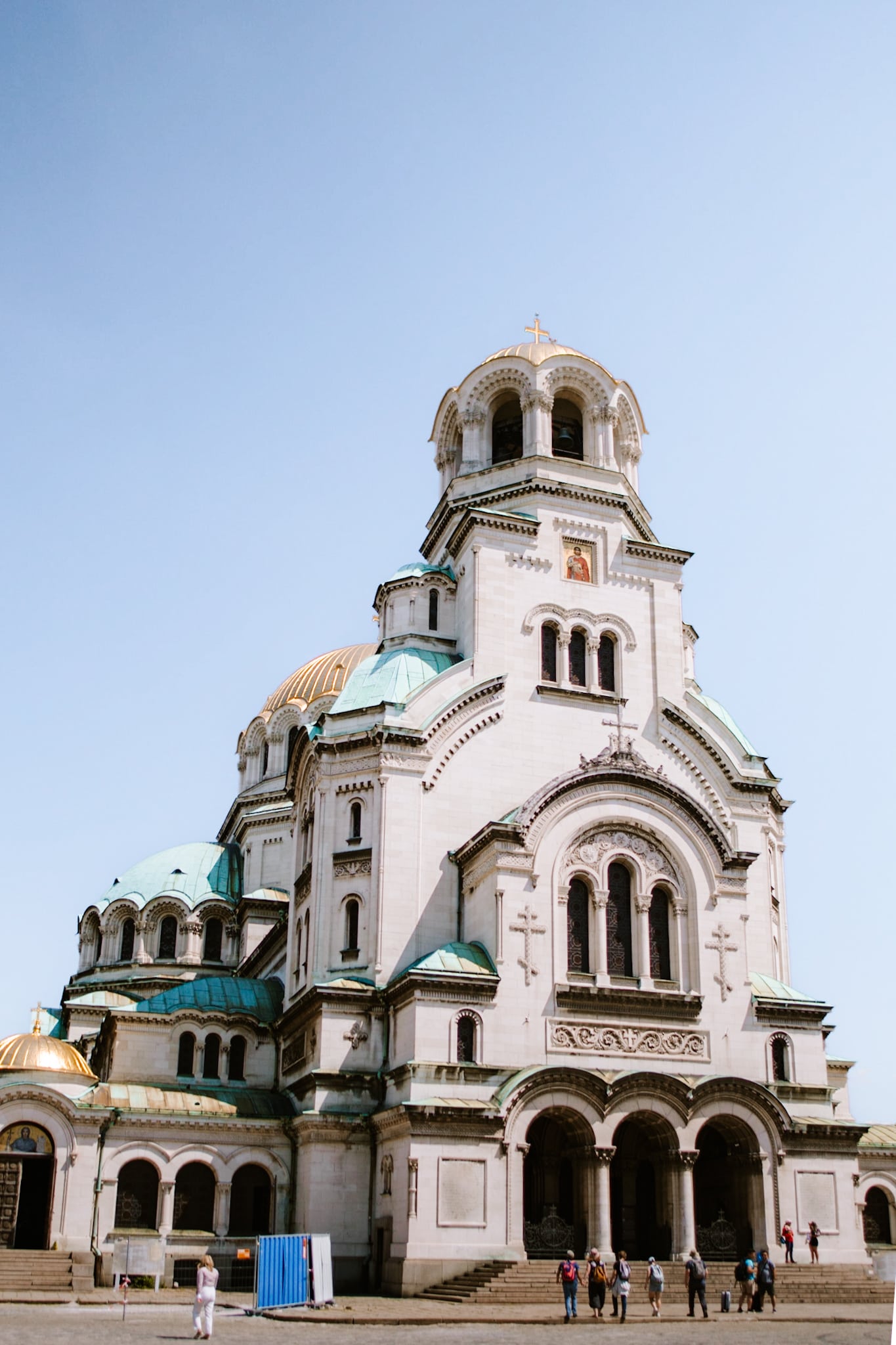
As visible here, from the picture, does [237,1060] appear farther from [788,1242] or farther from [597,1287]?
[788,1242]

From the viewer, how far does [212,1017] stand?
39031 millimetres

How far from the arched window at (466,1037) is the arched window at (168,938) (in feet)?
75.8

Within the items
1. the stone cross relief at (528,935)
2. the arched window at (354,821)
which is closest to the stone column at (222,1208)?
the stone cross relief at (528,935)

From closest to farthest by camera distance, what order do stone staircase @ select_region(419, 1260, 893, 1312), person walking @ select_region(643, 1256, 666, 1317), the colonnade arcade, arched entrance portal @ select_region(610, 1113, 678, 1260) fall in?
→ person walking @ select_region(643, 1256, 666, 1317) → stone staircase @ select_region(419, 1260, 893, 1312) → the colonnade arcade → arched entrance portal @ select_region(610, 1113, 678, 1260)

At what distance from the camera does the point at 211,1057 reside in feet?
128

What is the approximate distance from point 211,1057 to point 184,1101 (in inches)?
171

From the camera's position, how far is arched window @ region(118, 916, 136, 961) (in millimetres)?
53188

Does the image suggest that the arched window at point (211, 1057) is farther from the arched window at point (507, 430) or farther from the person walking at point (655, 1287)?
the arched window at point (507, 430)

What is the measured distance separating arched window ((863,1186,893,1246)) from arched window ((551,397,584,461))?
2545 cm

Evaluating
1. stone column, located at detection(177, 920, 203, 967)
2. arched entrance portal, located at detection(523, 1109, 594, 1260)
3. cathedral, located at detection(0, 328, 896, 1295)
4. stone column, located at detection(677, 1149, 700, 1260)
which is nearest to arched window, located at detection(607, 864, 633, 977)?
cathedral, located at detection(0, 328, 896, 1295)

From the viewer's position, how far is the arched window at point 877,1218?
40.4m

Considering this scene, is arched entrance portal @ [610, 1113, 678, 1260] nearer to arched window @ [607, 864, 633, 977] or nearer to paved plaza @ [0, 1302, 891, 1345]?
arched window @ [607, 864, 633, 977]

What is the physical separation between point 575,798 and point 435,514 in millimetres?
14381

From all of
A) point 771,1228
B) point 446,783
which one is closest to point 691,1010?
point 771,1228
